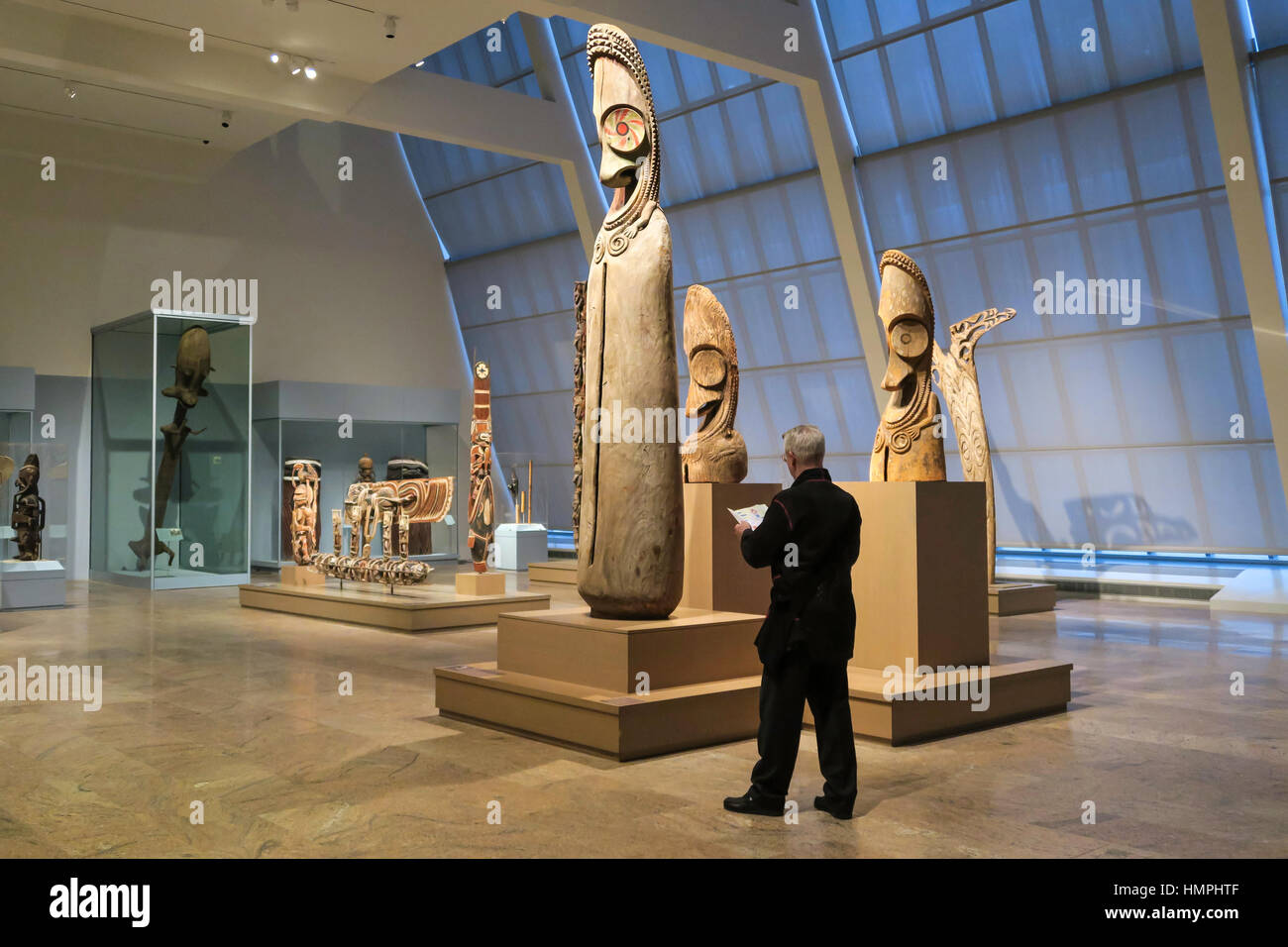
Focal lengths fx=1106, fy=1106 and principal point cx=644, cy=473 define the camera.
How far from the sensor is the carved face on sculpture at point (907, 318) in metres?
8.80

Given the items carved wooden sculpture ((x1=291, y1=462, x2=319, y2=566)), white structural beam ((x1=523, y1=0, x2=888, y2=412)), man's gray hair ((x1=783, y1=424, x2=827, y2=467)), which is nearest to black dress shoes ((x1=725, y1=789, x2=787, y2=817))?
man's gray hair ((x1=783, y1=424, x2=827, y2=467))

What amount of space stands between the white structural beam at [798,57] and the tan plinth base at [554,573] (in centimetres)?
595

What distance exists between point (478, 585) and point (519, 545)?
23.2 feet

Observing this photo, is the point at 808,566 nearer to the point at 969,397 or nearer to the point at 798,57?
the point at 969,397

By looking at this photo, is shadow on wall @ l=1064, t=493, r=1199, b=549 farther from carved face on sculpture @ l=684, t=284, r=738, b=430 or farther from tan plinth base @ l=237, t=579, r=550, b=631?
carved face on sculpture @ l=684, t=284, r=738, b=430

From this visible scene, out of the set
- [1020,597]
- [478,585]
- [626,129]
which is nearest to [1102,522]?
[1020,597]

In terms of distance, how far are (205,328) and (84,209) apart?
452 centimetres

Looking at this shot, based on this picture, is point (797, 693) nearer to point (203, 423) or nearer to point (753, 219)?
point (203, 423)

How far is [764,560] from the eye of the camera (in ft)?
15.9

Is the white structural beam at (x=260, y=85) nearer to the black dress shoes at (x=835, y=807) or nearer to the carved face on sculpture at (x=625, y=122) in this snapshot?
the carved face on sculpture at (x=625, y=122)

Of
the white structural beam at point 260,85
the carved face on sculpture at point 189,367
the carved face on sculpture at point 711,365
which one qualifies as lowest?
the carved face on sculpture at point 711,365

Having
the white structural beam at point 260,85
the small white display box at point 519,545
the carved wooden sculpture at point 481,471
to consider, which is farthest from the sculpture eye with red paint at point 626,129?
the small white display box at point 519,545

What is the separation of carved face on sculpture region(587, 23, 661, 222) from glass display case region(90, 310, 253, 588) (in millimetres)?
11116

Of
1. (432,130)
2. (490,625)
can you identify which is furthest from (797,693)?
(432,130)
